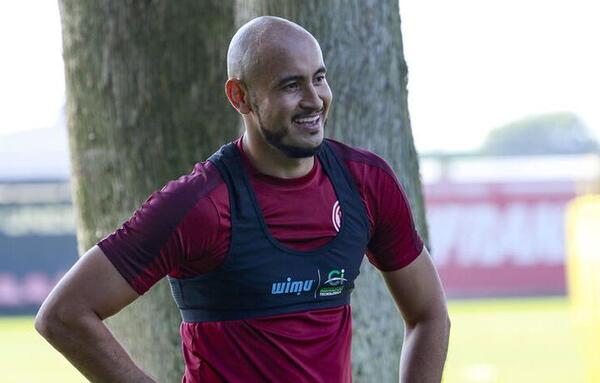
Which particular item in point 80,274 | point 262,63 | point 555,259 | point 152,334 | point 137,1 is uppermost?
point 137,1

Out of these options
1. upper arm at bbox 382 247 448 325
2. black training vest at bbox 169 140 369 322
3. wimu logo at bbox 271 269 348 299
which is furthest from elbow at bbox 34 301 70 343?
upper arm at bbox 382 247 448 325

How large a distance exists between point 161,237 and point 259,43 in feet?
1.79

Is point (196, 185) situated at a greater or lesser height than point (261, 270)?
greater

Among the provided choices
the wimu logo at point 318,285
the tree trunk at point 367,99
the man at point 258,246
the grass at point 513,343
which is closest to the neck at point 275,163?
the man at point 258,246

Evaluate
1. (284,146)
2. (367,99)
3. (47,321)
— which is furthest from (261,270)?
(367,99)

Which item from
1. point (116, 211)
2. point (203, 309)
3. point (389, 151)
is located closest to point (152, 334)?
point (116, 211)

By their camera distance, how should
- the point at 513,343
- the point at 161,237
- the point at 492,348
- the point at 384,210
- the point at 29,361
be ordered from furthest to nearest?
1. the point at 513,343
2. the point at 492,348
3. the point at 29,361
4. the point at 384,210
5. the point at 161,237

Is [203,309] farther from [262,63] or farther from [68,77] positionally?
[68,77]

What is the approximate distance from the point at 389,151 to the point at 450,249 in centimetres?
1674

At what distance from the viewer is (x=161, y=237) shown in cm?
294

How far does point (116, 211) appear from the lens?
15.2 ft

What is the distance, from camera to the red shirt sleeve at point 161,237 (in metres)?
2.94

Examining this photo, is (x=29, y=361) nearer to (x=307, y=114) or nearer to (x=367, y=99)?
(x=367, y=99)

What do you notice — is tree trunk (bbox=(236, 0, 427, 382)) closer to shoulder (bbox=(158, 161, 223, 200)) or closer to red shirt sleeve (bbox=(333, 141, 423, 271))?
red shirt sleeve (bbox=(333, 141, 423, 271))
